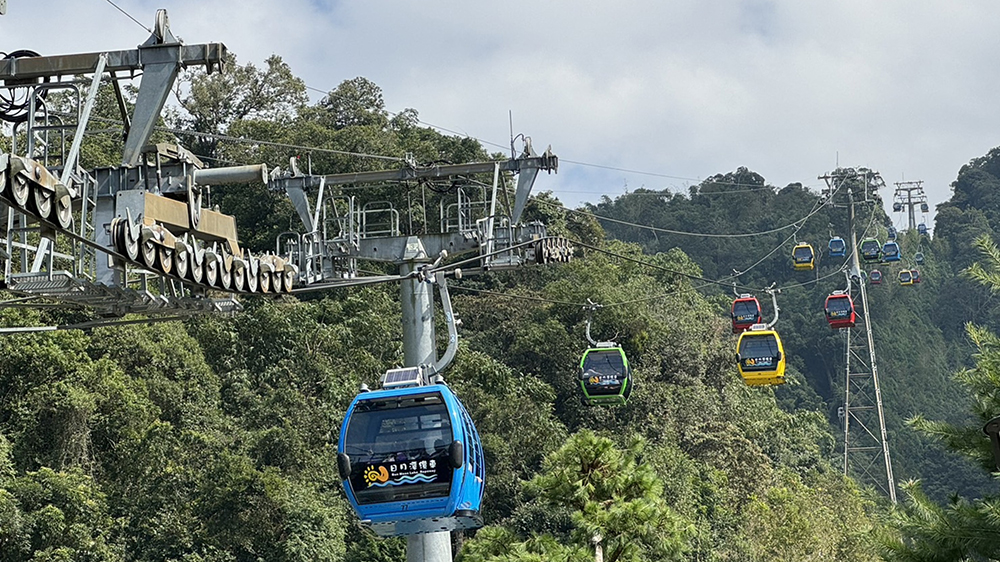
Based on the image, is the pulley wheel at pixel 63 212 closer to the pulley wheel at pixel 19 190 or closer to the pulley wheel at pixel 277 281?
the pulley wheel at pixel 19 190

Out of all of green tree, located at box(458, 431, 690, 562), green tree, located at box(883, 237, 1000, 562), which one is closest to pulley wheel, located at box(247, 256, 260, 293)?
green tree, located at box(883, 237, 1000, 562)

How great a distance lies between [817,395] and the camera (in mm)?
74625

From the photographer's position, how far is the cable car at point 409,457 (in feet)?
50.1

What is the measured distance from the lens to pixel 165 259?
8.75 m

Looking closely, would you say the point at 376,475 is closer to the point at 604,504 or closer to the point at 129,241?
the point at 604,504

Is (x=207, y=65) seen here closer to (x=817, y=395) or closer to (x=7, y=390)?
(x=7, y=390)

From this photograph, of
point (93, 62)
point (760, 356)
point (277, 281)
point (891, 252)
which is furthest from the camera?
point (891, 252)

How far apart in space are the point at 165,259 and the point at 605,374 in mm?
17515

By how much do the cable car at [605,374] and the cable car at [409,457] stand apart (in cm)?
996

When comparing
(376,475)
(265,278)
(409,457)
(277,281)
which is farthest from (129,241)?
(376,475)

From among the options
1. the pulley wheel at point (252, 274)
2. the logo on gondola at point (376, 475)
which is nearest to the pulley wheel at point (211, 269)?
the pulley wheel at point (252, 274)

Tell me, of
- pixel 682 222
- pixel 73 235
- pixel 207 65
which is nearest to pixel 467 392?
pixel 207 65

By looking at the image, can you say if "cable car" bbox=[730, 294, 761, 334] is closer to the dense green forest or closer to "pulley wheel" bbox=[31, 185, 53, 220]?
the dense green forest

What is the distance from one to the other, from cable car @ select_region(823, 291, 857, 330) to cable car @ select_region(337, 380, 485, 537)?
86.9ft
